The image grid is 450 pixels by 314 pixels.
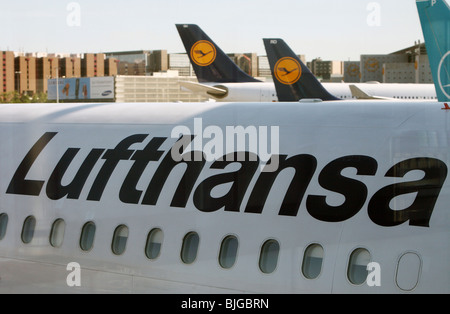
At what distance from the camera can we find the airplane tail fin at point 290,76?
27.7m

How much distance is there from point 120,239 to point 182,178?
0.96 m

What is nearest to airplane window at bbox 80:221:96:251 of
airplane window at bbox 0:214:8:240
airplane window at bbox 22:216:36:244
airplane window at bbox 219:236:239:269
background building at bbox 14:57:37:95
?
airplane window at bbox 22:216:36:244

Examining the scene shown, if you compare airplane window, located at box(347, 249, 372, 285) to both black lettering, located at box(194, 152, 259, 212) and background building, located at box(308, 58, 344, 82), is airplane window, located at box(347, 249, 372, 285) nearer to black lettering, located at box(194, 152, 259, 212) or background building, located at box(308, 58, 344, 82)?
black lettering, located at box(194, 152, 259, 212)

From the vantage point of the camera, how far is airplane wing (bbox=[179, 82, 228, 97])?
35141 mm

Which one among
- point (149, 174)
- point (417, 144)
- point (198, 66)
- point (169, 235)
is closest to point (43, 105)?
point (149, 174)

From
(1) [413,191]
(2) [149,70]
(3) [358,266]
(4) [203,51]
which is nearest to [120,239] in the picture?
(3) [358,266]

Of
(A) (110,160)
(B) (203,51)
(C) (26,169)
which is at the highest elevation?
(B) (203,51)

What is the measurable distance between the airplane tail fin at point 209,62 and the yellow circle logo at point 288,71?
276 inches

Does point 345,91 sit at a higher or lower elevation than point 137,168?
higher

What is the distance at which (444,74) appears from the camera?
46.8 ft

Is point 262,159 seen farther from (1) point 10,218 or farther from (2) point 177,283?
(1) point 10,218
